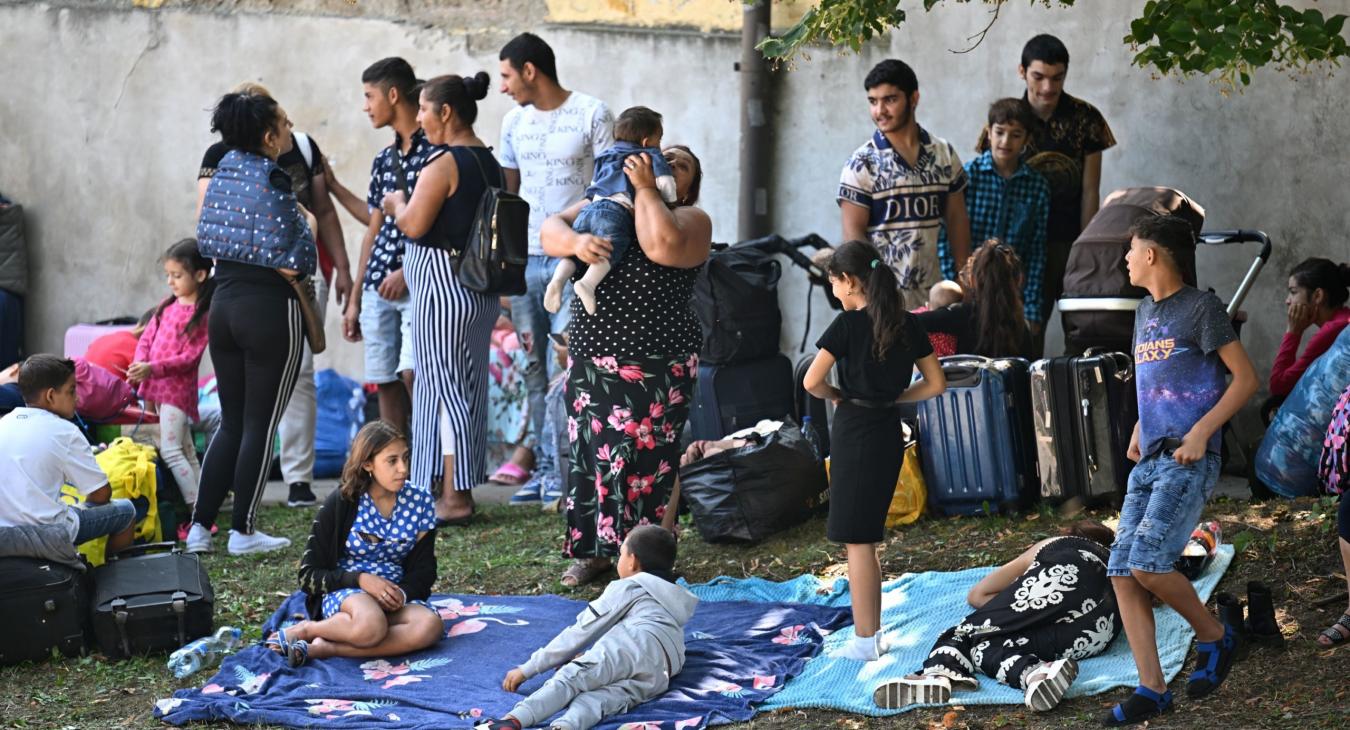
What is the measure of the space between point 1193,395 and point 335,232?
16.8ft

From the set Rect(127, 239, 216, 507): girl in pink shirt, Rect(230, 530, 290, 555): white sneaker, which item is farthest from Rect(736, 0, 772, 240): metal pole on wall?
Rect(230, 530, 290, 555): white sneaker

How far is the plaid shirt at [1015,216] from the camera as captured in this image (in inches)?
312

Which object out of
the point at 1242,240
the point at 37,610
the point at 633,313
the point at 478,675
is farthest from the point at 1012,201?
Result: the point at 37,610

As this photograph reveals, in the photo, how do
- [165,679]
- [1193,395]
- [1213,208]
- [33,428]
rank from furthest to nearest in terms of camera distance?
1. [1213,208]
2. [33,428]
3. [165,679]
4. [1193,395]

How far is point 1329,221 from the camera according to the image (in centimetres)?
806

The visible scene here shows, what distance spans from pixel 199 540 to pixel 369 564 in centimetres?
189

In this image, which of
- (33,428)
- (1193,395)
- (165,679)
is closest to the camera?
(1193,395)

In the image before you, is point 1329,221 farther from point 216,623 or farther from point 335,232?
point 216,623

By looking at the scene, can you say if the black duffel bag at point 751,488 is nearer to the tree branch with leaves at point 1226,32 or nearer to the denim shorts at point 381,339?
the denim shorts at point 381,339

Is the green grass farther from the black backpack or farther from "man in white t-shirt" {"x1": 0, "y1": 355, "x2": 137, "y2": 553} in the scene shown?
the black backpack

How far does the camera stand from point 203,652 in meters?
5.73

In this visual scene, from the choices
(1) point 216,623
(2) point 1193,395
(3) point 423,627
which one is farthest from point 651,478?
(2) point 1193,395

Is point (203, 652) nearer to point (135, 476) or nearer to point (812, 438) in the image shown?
point (135, 476)

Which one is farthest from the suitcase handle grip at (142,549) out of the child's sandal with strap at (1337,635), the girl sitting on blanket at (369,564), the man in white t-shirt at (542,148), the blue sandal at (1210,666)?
the child's sandal with strap at (1337,635)
